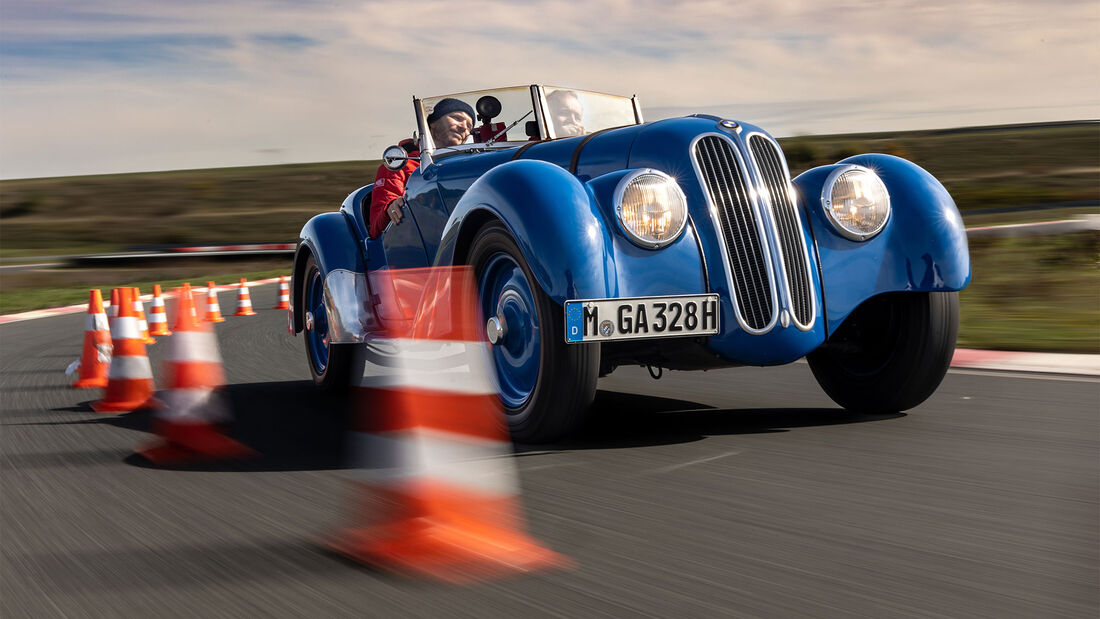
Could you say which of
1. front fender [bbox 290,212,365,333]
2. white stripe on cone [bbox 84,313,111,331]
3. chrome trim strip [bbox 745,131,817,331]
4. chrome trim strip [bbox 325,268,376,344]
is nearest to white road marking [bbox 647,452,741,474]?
chrome trim strip [bbox 745,131,817,331]

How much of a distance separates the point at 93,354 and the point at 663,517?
5.74 m

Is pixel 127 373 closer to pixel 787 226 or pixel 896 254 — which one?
pixel 787 226

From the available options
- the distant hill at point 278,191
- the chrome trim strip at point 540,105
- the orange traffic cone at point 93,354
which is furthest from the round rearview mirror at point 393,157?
the distant hill at point 278,191

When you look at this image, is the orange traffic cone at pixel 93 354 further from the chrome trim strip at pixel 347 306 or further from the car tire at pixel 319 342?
the chrome trim strip at pixel 347 306

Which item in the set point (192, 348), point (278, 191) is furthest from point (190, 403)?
point (278, 191)

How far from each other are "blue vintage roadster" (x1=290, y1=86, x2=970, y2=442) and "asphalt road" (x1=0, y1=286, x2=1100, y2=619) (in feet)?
1.18

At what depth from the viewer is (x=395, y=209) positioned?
6.45 m

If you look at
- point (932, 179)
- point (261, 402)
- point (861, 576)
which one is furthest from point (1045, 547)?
point (261, 402)

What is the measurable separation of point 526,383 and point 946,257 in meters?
2.03

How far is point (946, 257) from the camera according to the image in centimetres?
486

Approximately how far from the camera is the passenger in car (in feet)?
20.9

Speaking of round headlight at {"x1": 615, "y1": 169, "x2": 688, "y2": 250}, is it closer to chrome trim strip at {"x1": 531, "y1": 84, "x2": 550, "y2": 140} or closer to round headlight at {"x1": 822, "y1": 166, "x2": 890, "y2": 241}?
round headlight at {"x1": 822, "y1": 166, "x2": 890, "y2": 241}

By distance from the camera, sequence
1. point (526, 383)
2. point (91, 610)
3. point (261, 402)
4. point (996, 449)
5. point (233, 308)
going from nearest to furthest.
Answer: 1. point (91, 610)
2. point (996, 449)
3. point (526, 383)
4. point (261, 402)
5. point (233, 308)

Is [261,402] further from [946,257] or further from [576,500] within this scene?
[946,257]
